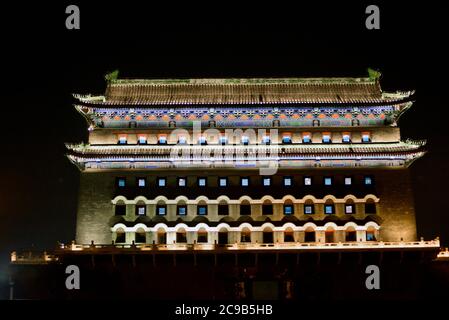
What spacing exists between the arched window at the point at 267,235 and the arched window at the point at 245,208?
1990 millimetres

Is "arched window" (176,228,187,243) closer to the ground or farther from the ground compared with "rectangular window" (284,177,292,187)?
closer to the ground

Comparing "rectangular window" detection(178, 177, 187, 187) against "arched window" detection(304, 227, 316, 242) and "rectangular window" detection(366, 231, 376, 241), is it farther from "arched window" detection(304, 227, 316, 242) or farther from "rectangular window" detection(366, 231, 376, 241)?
"rectangular window" detection(366, 231, 376, 241)

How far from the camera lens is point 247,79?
61969 mm

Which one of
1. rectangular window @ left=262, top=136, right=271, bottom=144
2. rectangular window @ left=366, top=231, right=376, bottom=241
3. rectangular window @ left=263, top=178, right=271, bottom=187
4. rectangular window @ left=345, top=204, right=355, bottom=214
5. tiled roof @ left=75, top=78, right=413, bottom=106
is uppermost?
tiled roof @ left=75, top=78, right=413, bottom=106

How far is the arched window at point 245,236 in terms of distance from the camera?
54594 mm

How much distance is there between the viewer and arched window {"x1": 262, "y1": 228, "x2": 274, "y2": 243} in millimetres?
54500

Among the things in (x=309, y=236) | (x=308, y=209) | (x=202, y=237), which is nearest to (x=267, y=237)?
(x=309, y=236)

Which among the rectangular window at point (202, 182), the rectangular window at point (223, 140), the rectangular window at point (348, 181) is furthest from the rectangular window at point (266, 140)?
the rectangular window at point (348, 181)

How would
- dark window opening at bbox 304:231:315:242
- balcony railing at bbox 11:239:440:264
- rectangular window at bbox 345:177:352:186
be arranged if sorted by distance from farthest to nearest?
Answer: rectangular window at bbox 345:177:352:186, dark window opening at bbox 304:231:315:242, balcony railing at bbox 11:239:440:264

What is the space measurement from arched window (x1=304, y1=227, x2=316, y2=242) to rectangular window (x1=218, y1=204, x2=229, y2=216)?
250 inches

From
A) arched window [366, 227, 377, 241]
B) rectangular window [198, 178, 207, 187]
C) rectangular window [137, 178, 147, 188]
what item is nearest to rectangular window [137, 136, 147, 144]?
rectangular window [137, 178, 147, 188]

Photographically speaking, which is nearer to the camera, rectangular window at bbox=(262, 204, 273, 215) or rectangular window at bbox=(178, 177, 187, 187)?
rectangular window at bbox=(262, 204, 273, 215)

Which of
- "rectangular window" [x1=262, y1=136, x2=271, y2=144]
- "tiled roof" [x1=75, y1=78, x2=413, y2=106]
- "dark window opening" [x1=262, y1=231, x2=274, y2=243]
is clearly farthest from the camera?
"tiled roof" [x1=75, y1=78, x2=413, y2=106]

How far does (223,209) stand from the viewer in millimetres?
55500
